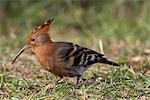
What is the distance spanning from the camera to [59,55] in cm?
580

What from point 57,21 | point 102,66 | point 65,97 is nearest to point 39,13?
point 57,21

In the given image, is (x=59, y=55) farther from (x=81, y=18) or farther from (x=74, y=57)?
(x=81, y=18)

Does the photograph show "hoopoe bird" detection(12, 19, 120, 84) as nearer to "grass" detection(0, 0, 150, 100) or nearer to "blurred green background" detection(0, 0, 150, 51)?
"grass" detection(0, 0, 150, 100)

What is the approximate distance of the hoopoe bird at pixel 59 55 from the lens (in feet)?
18.9

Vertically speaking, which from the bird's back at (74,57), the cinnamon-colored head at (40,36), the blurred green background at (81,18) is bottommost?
the bird's back at (74,57)

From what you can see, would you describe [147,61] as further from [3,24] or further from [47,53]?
[3,24]

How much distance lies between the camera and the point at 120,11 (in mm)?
11234

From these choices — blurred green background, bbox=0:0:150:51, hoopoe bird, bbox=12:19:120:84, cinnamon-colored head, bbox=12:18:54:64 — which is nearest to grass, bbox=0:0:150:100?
blurred green background, bbox=0:0:150:51

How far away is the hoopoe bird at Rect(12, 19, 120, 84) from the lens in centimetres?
575

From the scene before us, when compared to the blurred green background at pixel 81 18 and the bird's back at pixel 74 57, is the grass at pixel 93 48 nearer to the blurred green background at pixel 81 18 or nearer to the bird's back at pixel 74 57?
the blurred green background at pixel 81 18

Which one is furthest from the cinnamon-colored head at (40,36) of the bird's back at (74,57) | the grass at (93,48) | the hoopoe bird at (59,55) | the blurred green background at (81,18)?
the blurred green background at (81,18)

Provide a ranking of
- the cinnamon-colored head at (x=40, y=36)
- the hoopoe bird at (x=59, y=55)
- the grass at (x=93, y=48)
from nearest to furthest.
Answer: the grass at (x=93, y=48) < the hoopoe bird at (x=59, y=55) < the cinnamon-colored head at (x=40, y=36)

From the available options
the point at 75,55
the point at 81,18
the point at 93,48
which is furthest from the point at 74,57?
the point at 81,18

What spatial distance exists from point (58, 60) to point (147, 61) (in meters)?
1.72
